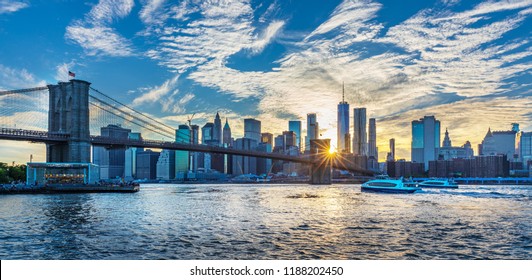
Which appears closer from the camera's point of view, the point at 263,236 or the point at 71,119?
the point at 263,236

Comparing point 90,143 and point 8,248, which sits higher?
point 90,143

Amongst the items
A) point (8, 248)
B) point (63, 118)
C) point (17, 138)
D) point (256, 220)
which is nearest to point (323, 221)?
point (256, 220)

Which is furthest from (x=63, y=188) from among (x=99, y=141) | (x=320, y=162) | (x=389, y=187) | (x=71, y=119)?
(x=320, y=162)

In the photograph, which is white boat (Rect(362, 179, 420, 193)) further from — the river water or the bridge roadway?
the river water

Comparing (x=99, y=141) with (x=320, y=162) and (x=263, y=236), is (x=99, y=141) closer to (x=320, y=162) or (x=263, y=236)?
(x=263, y=236)

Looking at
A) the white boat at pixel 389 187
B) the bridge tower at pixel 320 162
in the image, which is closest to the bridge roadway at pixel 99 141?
the white boat at pixel 389 187

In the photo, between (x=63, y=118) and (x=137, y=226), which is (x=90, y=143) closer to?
(x=63, y=118)

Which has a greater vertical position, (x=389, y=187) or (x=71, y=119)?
(x=71, y=119)
